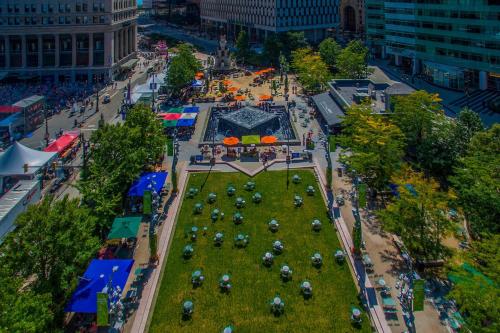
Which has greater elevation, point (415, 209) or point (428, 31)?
point (428, 31)

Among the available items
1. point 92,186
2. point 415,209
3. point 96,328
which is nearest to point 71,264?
point 96,328

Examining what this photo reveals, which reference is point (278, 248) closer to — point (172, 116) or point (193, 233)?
point (193, 233)

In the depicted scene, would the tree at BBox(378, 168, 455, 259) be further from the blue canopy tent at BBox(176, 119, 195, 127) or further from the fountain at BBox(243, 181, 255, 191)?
the blue canopy tent at BBox(176, 119, 195, 127)

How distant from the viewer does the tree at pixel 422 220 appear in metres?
40.1

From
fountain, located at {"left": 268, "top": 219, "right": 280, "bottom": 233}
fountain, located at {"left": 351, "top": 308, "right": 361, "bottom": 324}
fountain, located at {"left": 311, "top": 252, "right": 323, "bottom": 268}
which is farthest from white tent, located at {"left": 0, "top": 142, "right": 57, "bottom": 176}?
fountain, located at {"left": 351, "top": 308, "right": 361, "bottom": 324}

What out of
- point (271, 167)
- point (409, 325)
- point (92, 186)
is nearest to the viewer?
point (409, 325)

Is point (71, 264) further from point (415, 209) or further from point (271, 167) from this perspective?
point (271, 167)

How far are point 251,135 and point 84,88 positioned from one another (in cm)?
6591

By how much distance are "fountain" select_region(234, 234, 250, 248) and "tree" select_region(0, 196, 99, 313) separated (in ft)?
53.9

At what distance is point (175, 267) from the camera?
42.9 meters

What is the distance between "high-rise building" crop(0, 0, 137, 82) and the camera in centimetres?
12019

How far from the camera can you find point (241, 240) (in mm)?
46438

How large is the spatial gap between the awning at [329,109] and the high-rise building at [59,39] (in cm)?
7058

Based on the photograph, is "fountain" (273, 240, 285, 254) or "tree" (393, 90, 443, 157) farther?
"tree" (393, 90, 443, 157)
